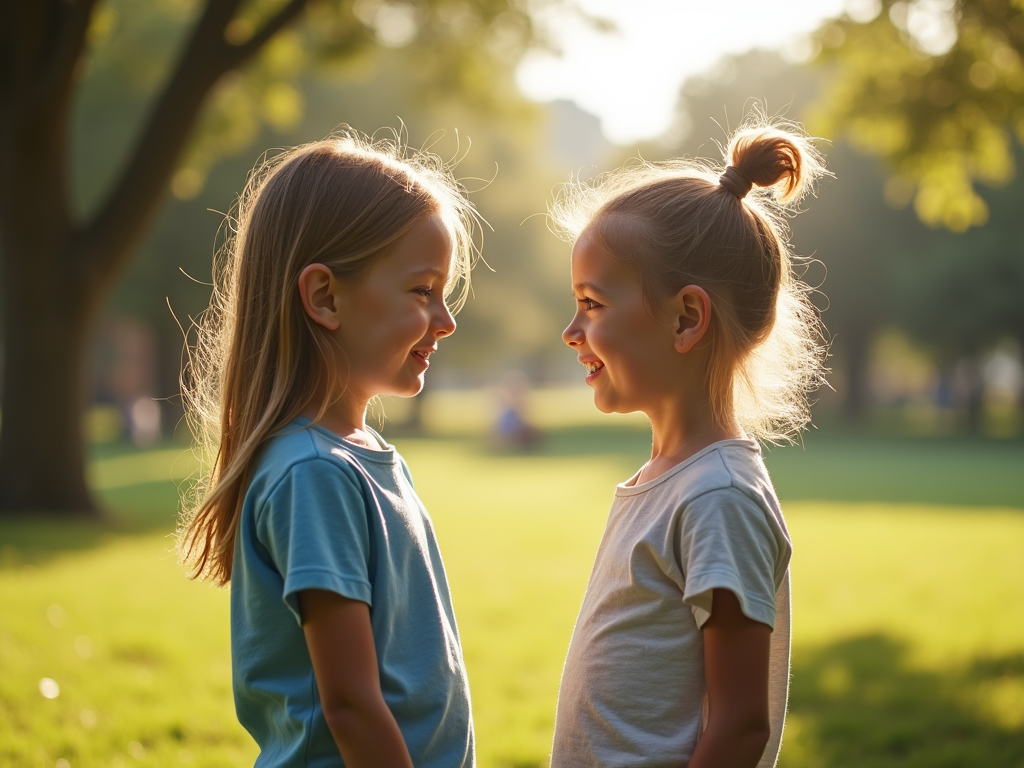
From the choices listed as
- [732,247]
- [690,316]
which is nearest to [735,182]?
[732,247]

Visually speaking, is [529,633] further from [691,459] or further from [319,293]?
[319,293]

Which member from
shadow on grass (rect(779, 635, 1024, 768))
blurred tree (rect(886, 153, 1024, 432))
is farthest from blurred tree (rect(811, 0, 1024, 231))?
blurred tree (rect(886, 153, 1024, 432))

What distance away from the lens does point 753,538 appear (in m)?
1.78

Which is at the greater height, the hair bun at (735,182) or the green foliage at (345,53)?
the green foliage at (345,53)

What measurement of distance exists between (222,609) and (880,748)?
15.6ft

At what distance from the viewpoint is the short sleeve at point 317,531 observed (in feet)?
5.58

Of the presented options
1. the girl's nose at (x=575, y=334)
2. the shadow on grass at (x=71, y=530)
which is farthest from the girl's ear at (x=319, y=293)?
the shadow on grass at (x=71, y=530)

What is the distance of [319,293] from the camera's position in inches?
79.3

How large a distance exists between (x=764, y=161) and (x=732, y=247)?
23cm

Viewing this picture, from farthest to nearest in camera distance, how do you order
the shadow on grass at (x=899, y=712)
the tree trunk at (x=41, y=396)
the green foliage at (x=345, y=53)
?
the green foliage at (x=345, y=53) → the tree trunk at (x=41, y=396) → the shadow on grass at (x=899, y=712)

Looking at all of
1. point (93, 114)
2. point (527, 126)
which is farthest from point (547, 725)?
point (93, 114)

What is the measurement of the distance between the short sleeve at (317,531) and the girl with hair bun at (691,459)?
0.56 meters

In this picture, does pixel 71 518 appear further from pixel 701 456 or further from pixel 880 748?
pixel 701 456

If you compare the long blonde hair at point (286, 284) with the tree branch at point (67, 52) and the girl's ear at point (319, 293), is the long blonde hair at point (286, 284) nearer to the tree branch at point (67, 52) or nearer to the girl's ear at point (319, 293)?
the girl's ear at point (319, 293)
